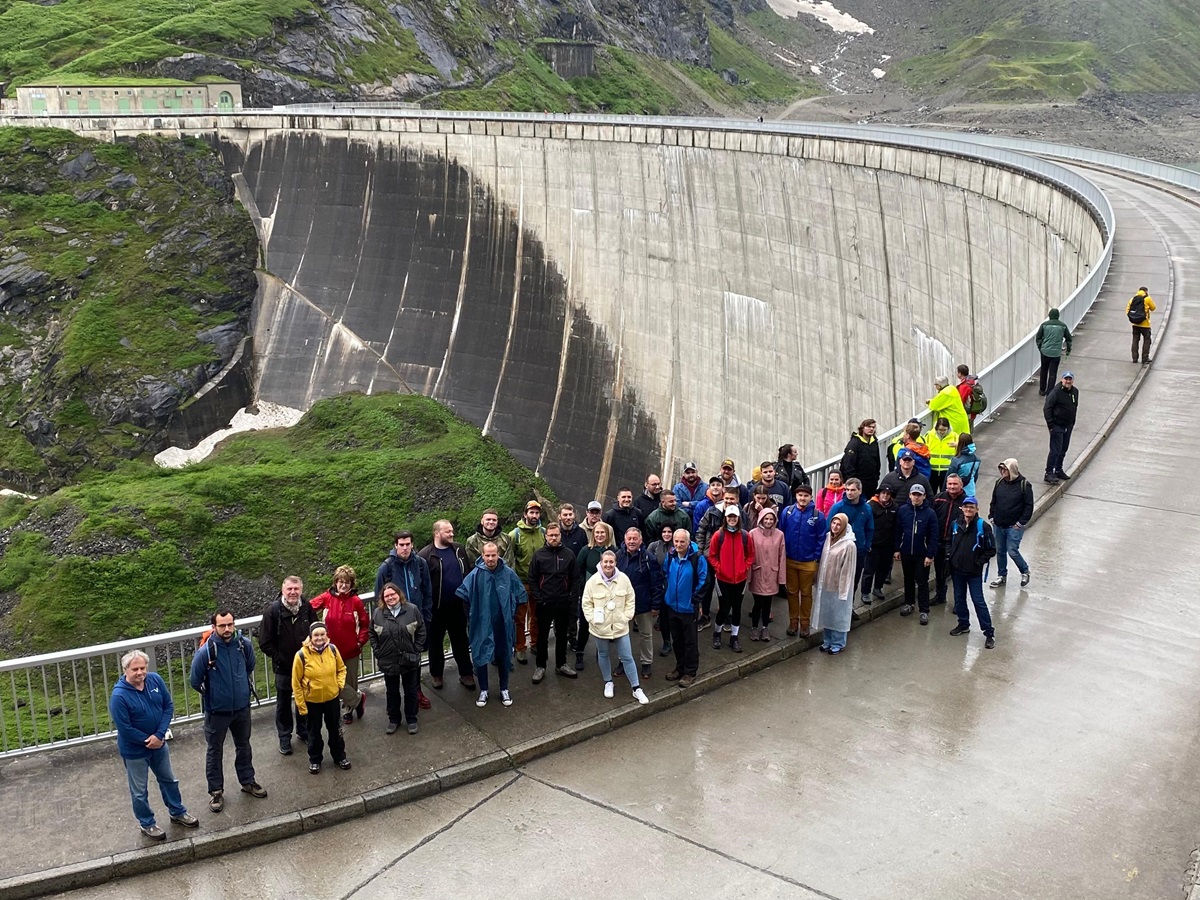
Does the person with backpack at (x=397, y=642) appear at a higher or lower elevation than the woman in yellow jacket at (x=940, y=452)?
lower

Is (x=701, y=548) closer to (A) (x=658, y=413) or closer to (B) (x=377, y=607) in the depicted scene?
(B) (x=377, y=607)

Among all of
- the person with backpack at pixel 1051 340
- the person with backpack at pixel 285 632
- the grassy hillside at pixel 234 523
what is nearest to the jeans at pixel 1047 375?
the person with backpack at pixel 1051 340

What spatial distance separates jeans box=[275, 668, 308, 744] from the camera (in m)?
9.44

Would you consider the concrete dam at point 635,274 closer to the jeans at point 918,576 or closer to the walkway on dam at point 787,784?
the jeans at point 918,576

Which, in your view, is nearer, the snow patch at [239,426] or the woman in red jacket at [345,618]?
the woman in red jacket at [345,618]

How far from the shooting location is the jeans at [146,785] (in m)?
8.45

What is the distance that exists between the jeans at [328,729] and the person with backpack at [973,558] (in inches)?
229

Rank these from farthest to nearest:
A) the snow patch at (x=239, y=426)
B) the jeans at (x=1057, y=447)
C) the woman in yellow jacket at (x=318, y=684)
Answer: the snow patch at (x=239, y=426) → the jeans at (x=1057, y=447) → the woman in yellow jacket at (x=318, y=684)

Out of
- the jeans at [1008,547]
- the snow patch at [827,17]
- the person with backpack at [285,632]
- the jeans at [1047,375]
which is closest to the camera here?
the person with backpack at [285,632]

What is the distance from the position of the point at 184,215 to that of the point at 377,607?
159 ft

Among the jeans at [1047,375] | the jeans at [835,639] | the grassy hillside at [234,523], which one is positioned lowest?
the grassy hillside at [234,523]

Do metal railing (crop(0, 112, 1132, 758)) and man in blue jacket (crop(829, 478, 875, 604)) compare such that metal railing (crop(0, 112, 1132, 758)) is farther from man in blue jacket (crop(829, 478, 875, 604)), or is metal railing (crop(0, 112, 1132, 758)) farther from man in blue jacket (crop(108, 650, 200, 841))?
man in blue jacket (crop(829, 478, 875, 604))

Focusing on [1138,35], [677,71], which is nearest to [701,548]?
[677,71]

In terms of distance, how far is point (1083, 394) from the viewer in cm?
1714
